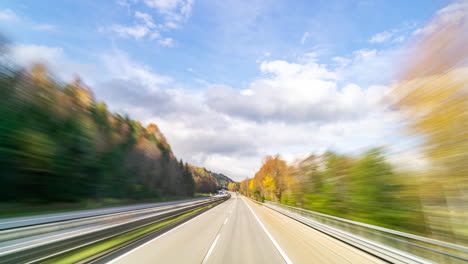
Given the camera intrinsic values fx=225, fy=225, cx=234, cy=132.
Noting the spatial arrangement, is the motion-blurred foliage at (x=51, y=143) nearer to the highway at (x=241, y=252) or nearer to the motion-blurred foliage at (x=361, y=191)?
the highway at (x=241, y=252)

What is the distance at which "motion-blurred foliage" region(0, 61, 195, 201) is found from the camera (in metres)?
19.9

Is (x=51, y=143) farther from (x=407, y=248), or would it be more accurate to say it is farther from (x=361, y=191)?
(x=407, y=248)

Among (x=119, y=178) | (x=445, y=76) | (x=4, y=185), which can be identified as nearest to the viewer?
(x=445, y=76)

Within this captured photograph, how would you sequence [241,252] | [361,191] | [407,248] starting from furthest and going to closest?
[361,191]
[241,252]
[407,248]

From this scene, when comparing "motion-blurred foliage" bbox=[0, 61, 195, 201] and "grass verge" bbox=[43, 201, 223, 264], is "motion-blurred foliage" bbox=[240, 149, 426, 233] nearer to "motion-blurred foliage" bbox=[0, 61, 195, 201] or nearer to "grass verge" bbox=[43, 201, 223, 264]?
"grass verge" bbox=[43, 201, 223, 264]

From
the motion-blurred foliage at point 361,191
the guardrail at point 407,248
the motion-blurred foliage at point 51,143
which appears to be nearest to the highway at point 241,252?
the guardrail at point 407,248

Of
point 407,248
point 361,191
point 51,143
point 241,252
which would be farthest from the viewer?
point 51,143

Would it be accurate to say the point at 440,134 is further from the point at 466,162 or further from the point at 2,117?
the point at 2,117

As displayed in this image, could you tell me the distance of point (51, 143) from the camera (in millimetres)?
23172

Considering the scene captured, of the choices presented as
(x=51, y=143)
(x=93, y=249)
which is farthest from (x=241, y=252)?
(x=51, y=143)

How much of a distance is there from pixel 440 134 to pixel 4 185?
96.2 feet

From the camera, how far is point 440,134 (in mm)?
8406

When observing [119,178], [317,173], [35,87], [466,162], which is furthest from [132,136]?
[466,162]

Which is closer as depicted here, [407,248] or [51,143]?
[407,248]
